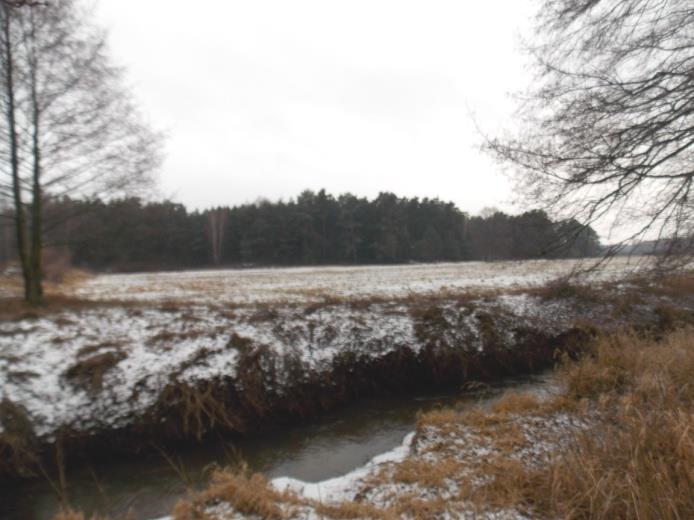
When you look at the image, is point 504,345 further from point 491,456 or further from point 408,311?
point 491,456

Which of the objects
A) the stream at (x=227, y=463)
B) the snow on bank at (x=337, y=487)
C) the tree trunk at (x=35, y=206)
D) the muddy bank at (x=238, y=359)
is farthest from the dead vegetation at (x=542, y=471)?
the tree trunk at (x=35, y=206)

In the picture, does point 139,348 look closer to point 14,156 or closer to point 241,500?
point 241,500

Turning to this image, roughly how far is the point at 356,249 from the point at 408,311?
4178 centimetres

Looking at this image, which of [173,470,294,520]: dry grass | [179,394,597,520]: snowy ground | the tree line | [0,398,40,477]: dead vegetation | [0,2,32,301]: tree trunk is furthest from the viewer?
the tree line

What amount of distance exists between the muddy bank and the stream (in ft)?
0.86

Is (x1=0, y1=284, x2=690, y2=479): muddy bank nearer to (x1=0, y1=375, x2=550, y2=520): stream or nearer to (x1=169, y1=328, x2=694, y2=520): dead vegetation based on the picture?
(x1=0, y1=375, x2=550, y2=520): stream

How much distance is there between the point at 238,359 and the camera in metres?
6.45

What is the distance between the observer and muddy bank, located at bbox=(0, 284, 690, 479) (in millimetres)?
5113

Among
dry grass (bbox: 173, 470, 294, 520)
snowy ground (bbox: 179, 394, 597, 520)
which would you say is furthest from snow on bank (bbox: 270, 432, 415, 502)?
dry grass (bbox: 173, 470, 294, 520)

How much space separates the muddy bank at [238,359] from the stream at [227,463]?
10.3 inches

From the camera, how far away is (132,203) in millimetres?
9203

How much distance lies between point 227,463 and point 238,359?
1.70m

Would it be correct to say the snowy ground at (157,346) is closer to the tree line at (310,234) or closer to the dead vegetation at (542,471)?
the dead vegetation at (542,471)

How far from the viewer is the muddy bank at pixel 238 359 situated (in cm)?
511
